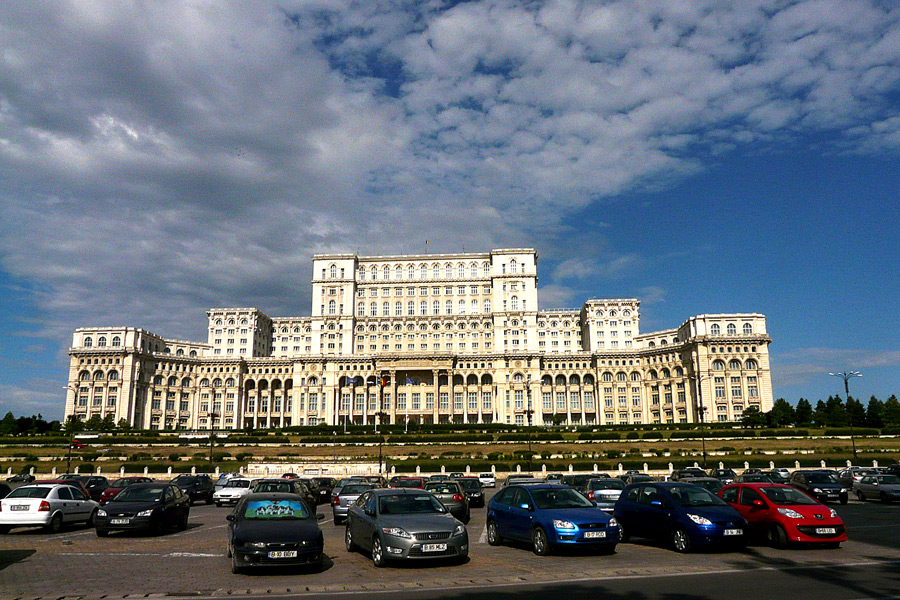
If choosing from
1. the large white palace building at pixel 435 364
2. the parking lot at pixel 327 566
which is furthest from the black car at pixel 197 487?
the large white palace building at pixel 435 364

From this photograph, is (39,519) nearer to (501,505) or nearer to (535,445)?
(501,505)

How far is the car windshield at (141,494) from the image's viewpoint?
2066 cm

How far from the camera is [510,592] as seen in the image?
11203 mm

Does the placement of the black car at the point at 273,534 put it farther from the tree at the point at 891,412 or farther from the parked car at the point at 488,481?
the tree at the point at 891,412

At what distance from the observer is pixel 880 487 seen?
1271 inches

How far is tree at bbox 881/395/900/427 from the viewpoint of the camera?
9596 centimetres

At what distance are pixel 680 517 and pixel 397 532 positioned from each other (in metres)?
7.14

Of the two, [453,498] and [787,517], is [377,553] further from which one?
[787,517]

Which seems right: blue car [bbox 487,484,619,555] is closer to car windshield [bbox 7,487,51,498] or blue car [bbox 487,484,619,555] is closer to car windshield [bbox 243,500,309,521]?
car windshield [bbox 243,500,309,521]

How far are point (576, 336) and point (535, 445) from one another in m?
71.4

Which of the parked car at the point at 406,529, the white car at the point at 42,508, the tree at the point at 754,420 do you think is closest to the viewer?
the parked car at the point at 406,529

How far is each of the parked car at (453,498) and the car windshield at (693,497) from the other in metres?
8.65

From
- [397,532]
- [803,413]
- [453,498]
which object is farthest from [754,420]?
[397,532]

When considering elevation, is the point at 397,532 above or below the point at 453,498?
above
